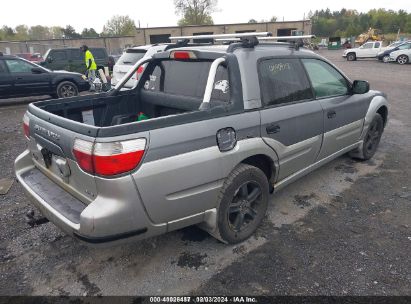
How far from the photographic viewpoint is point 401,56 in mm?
22922

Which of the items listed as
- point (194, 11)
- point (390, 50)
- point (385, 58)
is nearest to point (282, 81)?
point (390, 50)

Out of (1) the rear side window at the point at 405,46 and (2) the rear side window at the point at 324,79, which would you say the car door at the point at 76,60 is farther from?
(1) the rear side window at the point at 405,46

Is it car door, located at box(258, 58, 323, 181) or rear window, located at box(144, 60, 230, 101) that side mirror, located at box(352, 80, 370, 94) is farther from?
rear window, located at box(144, 60, 230, 101)

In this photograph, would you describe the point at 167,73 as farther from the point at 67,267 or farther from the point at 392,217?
the point at 392,217

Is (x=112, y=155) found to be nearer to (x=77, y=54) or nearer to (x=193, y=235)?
(x=193, y=235)

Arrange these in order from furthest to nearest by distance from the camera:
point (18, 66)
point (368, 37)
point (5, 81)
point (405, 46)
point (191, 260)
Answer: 1. point (368, 37)
2. point (405, 46)
3. point (18, 66)
4. point (5, 81)
5. point (191, 260)

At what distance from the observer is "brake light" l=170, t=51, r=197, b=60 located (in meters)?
3.13

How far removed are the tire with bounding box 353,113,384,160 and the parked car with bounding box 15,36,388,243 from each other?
33.1 inches

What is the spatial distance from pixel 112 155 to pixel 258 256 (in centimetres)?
167

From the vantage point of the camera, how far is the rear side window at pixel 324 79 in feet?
12.1

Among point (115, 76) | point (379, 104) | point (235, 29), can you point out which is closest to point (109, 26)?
point (235, 29)

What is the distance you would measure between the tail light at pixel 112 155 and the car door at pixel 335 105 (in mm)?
2443

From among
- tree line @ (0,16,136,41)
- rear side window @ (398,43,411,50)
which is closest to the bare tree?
tree line @ (0,16,136,41)

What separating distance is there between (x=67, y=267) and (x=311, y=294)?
6.94 feet
